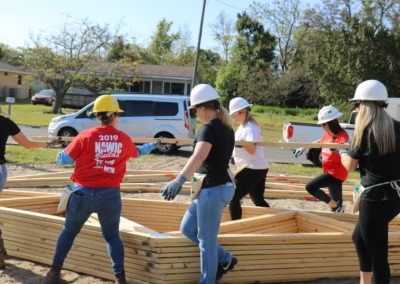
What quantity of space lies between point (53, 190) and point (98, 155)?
17.3ft

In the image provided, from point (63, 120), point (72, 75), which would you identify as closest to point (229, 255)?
point (63, 120)

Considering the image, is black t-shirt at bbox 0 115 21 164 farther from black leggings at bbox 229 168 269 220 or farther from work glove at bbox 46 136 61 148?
black leggings at bbox 229 168 269 220

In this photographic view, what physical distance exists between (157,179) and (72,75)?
78.6ft

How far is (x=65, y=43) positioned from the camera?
31.6 metres

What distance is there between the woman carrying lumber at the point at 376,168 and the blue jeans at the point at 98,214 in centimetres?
212

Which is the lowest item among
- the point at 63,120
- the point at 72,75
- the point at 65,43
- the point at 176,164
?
the point at 176,164

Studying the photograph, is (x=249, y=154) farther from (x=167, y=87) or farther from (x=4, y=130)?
(x=167, y=87)

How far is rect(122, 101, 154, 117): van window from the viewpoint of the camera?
15.1 meters

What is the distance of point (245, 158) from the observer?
5457 mm

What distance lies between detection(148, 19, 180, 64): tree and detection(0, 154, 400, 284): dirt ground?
57.3m

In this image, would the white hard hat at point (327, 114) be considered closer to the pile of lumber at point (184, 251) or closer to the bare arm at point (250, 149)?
the bare arm at point (250, 149)

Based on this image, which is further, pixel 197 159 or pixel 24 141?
pixel 24 141

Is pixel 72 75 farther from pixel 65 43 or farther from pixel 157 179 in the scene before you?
pixel 157 179

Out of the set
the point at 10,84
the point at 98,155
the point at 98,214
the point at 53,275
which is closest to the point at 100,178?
the point at 98,155
